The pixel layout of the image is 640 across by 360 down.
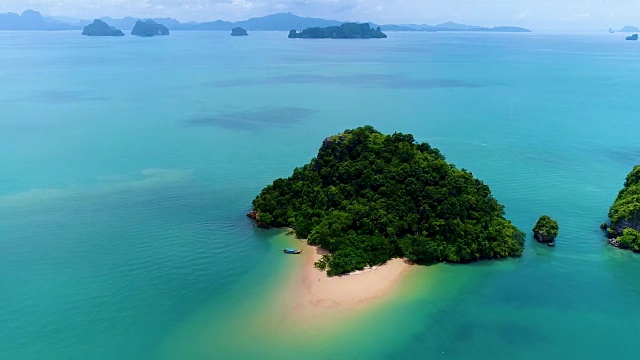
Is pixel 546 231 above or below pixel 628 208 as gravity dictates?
below

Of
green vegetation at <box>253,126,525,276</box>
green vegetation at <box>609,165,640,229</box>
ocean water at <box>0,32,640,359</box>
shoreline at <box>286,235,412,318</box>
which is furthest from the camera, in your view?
green vegetation at <box>609,165,640,229</box>

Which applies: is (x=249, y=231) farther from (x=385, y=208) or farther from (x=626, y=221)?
(x=626, y=221)

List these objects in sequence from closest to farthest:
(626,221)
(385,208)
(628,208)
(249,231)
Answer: (628,208), (626,221), (385,208), (249,231)

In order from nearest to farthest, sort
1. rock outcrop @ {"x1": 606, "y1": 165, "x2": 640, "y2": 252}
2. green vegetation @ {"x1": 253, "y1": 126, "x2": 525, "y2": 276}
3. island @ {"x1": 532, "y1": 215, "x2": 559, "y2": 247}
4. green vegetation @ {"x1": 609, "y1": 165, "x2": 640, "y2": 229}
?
green vegetation @ {"x1": 253, "y1": 126, "x2": 525, "y2": 276} → rock outcrop @ {"x1": 606, "y1": 165, "x2": 640, "y2": 252} → green vegetation @ {"x1": 609, "y1": 165, "x2": 640, "y2": 229} → island @ {"x1": 532, "y1": 215, "x2": 559, "y2": 247}

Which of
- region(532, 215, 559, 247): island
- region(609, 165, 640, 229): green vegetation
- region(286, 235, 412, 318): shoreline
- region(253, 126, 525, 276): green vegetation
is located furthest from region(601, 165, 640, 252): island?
region(286, 235, 412, 318): shoreline

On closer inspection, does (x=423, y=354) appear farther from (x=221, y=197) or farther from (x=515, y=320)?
(x=221, y=197)

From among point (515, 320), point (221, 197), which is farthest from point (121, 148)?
point (515, 320)

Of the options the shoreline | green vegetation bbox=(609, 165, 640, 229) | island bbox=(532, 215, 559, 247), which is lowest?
the shoreline

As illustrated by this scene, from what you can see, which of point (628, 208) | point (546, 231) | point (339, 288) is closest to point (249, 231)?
point (339, 288)

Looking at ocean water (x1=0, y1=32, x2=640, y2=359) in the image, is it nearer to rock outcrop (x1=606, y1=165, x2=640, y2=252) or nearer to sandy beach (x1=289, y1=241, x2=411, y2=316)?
sandy beach (x1=289, y1=241, x2=411, y2=316)
